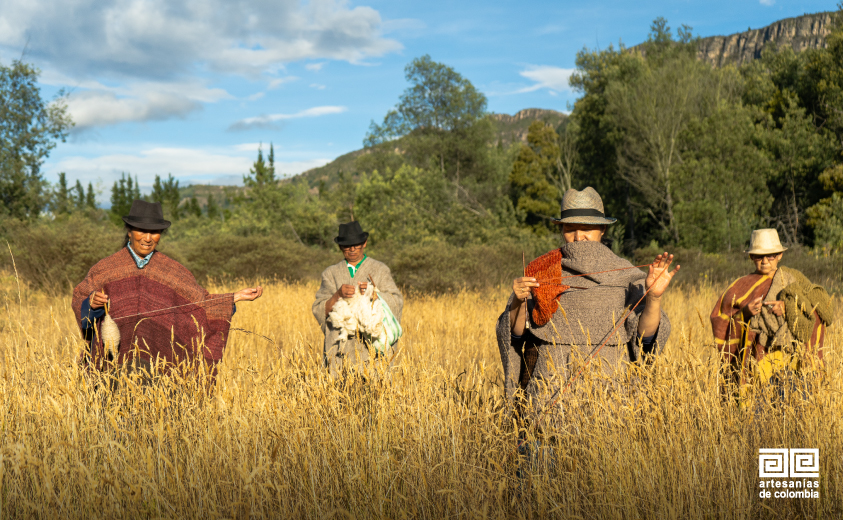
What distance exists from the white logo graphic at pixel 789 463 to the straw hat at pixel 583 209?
4.28 feet

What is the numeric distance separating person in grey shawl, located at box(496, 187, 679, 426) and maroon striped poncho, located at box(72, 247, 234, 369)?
1971mm

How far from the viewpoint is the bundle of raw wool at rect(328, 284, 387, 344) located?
3.68 meters

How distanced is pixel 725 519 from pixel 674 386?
2.11 feet

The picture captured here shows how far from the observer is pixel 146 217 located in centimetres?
367

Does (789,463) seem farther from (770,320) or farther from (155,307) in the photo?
(155,307)

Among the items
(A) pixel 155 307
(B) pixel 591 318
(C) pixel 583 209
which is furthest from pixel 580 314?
(A) pixel 155 307

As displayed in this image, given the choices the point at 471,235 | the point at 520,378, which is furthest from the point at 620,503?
the point at 471,235

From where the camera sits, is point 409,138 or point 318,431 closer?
point 318,431

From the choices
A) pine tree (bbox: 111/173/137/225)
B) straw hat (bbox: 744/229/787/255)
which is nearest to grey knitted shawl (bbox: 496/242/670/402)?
straw hat (bbox: 744/229/787/255)

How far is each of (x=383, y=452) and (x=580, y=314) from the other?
1.17m

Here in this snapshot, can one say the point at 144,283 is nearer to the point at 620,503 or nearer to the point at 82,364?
the point at 82,364

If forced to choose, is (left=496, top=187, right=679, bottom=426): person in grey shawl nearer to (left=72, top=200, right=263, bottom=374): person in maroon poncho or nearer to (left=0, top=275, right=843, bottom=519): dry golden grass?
(left=0, top=275, right=843, bottom=519): dry golden grass

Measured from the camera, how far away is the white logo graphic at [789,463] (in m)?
2.45

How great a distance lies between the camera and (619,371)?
2.63 meters
